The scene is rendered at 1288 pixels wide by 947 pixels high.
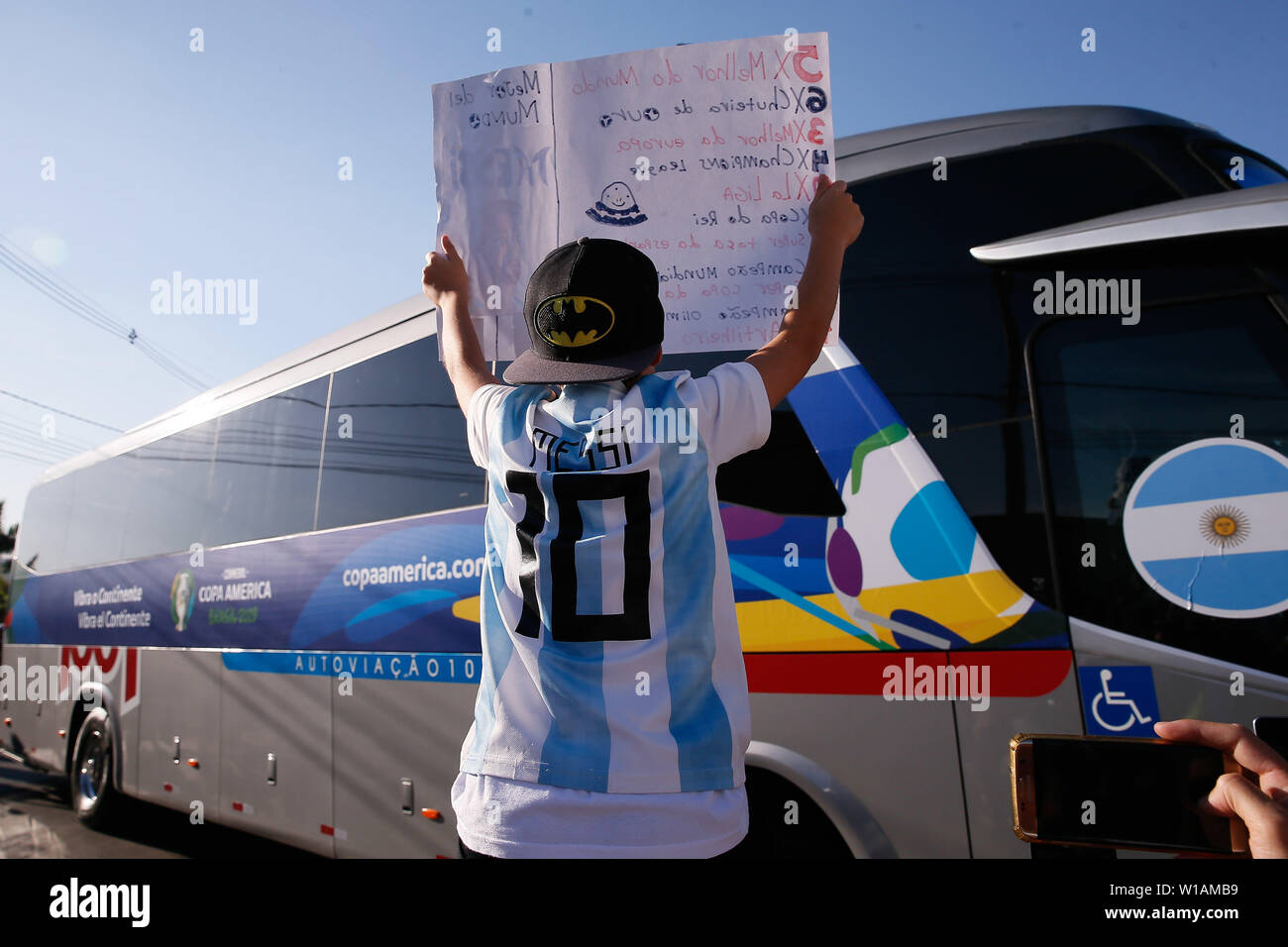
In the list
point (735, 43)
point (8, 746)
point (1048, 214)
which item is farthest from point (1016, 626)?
point (8, 746)

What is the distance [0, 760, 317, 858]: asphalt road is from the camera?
6.66m

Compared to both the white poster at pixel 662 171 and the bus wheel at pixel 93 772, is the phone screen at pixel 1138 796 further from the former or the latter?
the bus wheel at pixel 93 772

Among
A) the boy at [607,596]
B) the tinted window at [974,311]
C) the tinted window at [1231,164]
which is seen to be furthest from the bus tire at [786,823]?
the tinted window at [1231,164]

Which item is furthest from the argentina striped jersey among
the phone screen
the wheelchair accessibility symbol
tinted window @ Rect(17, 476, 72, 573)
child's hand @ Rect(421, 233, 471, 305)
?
tinted window @ Rect(17, 476, 72, 573)

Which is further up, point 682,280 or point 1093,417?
point 682,280

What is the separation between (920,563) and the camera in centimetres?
274

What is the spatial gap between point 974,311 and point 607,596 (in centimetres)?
196

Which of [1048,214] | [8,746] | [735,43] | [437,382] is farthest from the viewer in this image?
[8,746]

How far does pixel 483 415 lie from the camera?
1.72m

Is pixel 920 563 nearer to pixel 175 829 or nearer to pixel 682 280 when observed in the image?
pixel 682 280

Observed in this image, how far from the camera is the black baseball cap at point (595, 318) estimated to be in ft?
5.08

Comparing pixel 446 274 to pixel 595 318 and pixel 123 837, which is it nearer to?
pixel 595 318

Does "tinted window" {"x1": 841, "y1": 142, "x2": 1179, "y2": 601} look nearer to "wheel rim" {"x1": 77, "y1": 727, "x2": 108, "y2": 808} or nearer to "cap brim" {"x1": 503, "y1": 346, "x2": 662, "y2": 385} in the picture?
"cap brim" {"x1": 503, "y1": 346, "x2": 662, "y2": 385}

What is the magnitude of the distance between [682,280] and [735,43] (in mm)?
596
